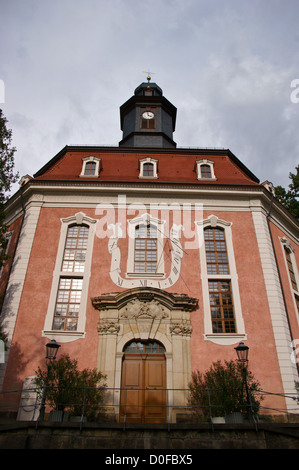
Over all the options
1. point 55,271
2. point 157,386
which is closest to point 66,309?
point 55,271

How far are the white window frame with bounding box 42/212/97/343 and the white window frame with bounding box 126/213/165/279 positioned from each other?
1.67 metres

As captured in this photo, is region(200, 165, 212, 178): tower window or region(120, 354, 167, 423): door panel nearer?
region(120, 354, 167, 423): door panel

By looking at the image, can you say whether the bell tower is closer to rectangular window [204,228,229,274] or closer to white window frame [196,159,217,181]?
white window frame [196,159,217,181]

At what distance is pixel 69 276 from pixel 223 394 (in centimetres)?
767

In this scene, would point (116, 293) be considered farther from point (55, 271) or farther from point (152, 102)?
point (152, 102)

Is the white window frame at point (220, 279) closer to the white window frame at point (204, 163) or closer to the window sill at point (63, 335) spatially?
the white window frame at point (204, 163)

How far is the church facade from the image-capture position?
13398mm

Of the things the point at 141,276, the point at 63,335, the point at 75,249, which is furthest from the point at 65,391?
the point at 75,249

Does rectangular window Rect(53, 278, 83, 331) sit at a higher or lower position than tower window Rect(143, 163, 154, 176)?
lower

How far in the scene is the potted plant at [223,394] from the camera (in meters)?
10.4

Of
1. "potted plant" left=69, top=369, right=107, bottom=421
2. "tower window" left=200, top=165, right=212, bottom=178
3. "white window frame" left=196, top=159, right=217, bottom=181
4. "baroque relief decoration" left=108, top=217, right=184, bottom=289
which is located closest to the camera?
"potted plant" left=69, top=369, right=107, bottom=421

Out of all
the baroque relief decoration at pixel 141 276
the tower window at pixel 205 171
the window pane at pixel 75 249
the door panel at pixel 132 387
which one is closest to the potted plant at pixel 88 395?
the door panel at pixel 132 387

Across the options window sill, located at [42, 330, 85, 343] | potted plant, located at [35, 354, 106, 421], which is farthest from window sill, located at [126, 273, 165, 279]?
potted plant, located at [35, 354, 106, 421]

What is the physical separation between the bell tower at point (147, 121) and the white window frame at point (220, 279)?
823 cm
